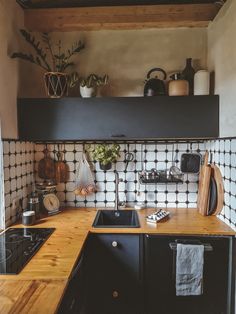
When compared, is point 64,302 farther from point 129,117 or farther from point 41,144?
point 41,144

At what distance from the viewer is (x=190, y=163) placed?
216 cm

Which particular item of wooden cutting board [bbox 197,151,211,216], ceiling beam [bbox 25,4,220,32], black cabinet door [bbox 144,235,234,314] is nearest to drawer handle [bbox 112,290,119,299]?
black cabinet door [bbox 144,235,234,314]

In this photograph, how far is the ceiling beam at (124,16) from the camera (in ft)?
6.37

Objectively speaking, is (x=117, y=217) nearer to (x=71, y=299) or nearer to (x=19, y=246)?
(x=19, y=246)

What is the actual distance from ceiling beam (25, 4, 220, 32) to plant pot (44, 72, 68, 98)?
44 cm

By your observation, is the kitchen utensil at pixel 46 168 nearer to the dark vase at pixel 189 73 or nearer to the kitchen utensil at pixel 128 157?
the kitchen utensil at pixel 128 157

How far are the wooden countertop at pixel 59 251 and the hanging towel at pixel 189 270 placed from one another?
114 millimetres

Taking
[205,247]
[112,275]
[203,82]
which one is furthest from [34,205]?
[203,82]

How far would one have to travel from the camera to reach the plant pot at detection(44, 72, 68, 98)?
1.92 m

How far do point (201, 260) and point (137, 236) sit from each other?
438 millimetres

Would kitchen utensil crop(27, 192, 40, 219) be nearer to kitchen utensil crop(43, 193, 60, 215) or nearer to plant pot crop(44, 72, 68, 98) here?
kitchen utensil crop(43, 193, 60, 215)

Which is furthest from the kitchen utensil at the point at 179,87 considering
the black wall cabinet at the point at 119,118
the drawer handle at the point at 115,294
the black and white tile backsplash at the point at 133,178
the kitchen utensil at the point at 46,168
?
the drawer handle at the point at 115,294

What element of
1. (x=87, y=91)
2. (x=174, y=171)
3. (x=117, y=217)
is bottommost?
(x=117, y=217)

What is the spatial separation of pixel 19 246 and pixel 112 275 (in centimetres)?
66
